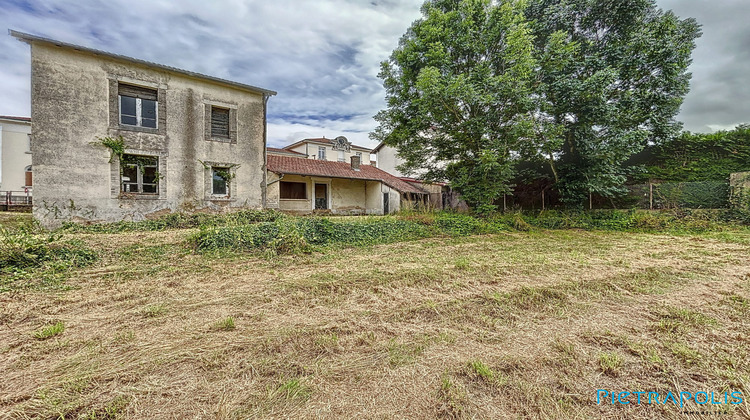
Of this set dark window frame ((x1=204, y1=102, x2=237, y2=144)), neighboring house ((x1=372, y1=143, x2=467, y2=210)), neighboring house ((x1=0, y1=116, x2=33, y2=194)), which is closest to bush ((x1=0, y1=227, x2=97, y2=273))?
dark window frame ((x1=204, y1=102, x2=237, y2=144))

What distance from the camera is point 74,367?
1812mm

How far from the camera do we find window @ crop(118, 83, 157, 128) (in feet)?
33.3

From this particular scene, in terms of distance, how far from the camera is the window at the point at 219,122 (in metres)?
11.8

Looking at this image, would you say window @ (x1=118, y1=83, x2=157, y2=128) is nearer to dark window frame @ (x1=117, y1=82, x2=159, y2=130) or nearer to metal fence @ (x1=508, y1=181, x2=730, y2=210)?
dark window frame @ (x1=117, y1=82, x2=159, y2=130)

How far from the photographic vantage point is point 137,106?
10.4 m

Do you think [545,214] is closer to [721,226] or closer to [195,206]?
[721,226]

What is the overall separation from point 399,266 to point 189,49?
1094cm

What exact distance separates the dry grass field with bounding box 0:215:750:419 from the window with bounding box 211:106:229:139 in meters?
9.17

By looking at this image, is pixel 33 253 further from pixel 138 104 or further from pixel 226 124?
pixel 226 124

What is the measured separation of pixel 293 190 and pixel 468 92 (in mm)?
11014

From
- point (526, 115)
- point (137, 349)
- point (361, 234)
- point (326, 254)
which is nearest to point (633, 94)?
point (526, 115)

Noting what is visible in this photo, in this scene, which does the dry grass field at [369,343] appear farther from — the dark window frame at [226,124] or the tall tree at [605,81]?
the dark window frame at [226,124]

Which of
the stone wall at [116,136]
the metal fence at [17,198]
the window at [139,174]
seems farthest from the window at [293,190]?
the metal fence at [17,198]

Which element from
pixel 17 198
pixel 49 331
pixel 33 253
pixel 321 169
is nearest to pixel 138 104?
pixel 33 253
